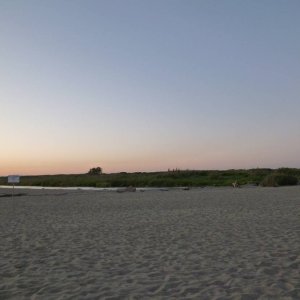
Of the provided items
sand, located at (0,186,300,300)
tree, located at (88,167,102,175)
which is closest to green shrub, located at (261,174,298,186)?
sand, located at (0,186,300,300)

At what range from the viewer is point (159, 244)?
11.2m

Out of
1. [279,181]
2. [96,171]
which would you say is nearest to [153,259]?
[279,181]

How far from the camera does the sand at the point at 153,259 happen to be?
690cm

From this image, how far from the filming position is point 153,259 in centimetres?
933

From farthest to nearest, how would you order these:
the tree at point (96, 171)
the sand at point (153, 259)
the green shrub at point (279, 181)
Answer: the tree at point (96, 171) < the green shrub at point (279, 181) < the sand at point (153, 259)

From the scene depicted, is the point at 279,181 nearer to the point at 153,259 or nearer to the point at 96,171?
the point at 153,259

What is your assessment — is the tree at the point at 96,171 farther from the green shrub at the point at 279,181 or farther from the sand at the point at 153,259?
the sand at the point at 153,259

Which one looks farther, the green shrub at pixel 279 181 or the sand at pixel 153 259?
the green shrub at pixel 279 181

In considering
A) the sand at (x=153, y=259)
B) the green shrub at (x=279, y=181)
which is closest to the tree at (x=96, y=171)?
the green shrub at (x=279, y=181)

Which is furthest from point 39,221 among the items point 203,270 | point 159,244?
point 203,270

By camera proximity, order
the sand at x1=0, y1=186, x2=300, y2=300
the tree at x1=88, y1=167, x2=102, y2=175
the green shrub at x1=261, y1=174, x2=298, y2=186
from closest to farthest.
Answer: the sand at x1=0, y1=186, x2=300, y2=300, the green shrub at x1=261, y1=174, x2=298, y2=186, the tree at x1=88, y1=167, x2=102, y2=175

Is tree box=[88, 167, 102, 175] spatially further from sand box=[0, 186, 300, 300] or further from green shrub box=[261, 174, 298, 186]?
sand box=[0, 186, 300, 300]

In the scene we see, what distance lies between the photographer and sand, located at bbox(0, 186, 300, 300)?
22.6ft

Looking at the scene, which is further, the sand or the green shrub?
the green shrub
